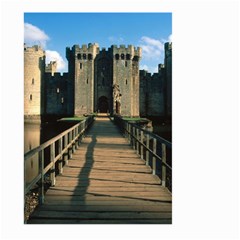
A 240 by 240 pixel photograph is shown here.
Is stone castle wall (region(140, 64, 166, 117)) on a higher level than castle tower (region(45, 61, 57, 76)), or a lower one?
lower

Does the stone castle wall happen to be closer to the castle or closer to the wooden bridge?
the castle

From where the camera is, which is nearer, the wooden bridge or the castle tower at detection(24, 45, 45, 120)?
the wooden bridge

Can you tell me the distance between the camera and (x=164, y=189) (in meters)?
5.23

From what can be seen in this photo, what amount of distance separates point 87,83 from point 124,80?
4380 mm

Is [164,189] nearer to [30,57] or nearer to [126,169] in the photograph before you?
[126,169]

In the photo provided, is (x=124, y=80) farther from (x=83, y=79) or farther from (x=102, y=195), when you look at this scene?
(x=102, y=195)

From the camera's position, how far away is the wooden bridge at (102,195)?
389 cm

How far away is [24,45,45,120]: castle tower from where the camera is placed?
123ft

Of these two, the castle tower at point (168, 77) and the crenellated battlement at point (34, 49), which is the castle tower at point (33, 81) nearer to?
the crenellated battlement at point (34, 49)

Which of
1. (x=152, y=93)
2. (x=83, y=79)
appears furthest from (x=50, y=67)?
(x=152, y=93)

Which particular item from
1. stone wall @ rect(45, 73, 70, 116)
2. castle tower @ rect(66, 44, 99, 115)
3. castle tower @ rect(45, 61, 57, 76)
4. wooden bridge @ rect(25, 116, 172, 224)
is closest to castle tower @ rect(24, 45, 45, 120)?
stone wall @ rect(45, 73, 70, 116)

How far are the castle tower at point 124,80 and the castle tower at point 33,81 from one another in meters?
9.41

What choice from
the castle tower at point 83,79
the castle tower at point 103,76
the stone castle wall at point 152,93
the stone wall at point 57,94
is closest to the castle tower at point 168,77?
the stone castle wall at point 152,93
